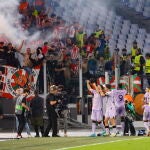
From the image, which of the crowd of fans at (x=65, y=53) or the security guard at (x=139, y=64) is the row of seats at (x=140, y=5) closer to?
the crowd of fans at (x=65, y=53)

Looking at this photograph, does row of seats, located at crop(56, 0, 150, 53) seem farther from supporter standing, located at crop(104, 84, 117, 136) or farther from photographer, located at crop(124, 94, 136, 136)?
supporter standing, located at crop(104, 84, 117, 136)

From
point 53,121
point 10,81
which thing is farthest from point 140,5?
point 53,121

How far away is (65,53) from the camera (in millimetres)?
33188

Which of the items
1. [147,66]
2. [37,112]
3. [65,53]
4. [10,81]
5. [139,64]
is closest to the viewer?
[37,112]

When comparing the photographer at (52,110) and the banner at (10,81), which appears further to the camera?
the banner at (10,81)

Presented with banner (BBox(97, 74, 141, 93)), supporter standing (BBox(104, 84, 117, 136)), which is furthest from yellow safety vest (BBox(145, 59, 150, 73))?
supporter standing (BBox(104, 84, 117, 136))

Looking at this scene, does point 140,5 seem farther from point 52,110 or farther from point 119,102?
point 52,110

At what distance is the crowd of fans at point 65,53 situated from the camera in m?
31.2

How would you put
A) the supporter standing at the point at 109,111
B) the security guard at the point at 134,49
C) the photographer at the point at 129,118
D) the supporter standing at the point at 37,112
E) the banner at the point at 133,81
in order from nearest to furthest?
the supporter standing at the point at 109,111, the supporter standing at the point at 37,112, the photographer at the point at 129,118, the banner at the point at 133,81, the security guard at the point at 134,49

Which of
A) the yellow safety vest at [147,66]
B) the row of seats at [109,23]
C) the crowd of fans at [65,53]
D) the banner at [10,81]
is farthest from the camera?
the row of seats at [109,23]

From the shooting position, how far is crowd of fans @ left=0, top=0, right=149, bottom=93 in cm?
3120

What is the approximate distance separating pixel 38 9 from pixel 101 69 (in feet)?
12.2

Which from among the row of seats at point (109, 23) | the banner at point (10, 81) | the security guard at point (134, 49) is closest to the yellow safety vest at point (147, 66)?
the security guard at point (134, 49)

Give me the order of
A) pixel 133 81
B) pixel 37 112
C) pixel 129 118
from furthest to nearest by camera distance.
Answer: pixel 133 81 → pixel 129 118 → pixel 37 112
